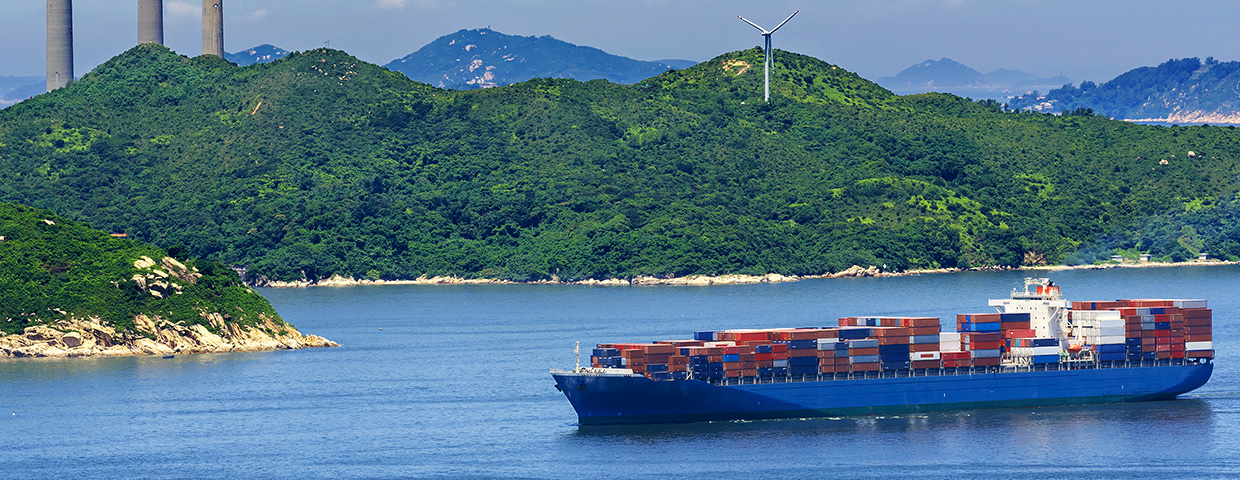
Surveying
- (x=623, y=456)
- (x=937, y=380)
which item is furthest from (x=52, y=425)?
(x=937, y=380)

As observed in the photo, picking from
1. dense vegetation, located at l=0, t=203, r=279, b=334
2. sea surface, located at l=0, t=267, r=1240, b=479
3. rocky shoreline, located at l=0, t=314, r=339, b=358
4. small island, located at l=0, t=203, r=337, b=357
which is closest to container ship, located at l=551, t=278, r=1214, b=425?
sea surface, located at l=0, t=267, r=1240, b=479

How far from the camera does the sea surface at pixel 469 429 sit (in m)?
64.1

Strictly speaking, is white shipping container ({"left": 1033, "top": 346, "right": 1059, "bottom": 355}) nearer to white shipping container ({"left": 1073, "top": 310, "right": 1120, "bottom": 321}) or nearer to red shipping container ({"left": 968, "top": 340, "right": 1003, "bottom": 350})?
red shipping container ({"left": 968, "top": 340, "right": 1003, "bottom": 350})

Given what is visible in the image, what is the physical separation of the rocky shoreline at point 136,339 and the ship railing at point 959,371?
46.8m

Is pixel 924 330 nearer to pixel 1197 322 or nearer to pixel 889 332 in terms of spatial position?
pixel 889 332

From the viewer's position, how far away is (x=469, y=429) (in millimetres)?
73125

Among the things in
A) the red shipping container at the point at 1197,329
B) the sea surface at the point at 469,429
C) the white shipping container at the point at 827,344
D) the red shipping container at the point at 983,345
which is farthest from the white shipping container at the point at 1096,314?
the white shipping container at the point at 827,344

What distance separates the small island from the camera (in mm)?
102125

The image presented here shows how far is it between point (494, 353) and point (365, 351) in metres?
9.71

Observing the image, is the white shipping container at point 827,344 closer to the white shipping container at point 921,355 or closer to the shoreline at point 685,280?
the white shipping container at point 921,355

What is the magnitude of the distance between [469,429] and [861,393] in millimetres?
17434

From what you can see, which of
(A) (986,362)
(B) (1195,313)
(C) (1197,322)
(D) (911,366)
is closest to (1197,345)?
(C) (1197,322)

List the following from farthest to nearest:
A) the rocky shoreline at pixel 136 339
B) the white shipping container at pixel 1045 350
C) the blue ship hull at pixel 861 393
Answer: the rocky shoreline at pixel 136 339, the white shipping container at pixel 1045 350, the blue ship hull at pixel 861 393

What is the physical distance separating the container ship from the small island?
42.0 metres
